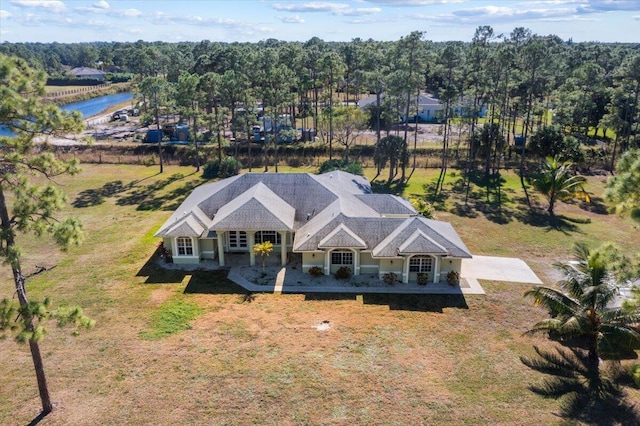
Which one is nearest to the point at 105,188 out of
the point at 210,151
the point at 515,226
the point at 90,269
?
the point at 210,151

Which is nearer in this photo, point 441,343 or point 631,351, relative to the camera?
point 631,351

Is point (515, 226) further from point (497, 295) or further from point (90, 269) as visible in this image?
point (90, 269)

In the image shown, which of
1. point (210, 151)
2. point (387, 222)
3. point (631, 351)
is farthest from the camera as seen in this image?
point (210, 151)

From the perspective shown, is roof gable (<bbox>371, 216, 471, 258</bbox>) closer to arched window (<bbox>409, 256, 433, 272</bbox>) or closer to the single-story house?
the single-story house

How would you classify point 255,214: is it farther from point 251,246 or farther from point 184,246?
point 184,246

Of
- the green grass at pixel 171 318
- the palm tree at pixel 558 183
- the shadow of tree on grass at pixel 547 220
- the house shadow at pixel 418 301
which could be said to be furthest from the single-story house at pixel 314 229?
the palm tree at pixel 558 183

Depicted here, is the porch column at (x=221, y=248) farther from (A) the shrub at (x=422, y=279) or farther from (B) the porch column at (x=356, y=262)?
(A) the shrub at (x=422, y=279)
